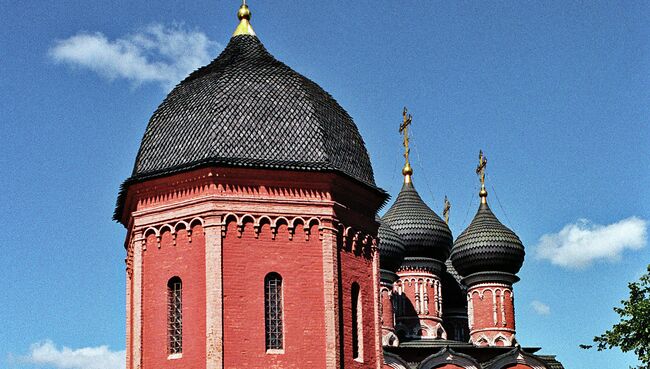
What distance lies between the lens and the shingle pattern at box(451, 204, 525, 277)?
3212 centimetres

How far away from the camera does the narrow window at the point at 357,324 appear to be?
53.3ft

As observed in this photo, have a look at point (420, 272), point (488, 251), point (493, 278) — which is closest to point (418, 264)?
point (420, 272)

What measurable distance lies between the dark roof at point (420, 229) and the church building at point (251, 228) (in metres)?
15.8

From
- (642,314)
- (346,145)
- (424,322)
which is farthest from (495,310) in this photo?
(346,145)

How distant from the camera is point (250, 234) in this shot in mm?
15703

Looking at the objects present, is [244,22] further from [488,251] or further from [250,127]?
[488,251]

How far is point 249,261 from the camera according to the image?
51.1ft

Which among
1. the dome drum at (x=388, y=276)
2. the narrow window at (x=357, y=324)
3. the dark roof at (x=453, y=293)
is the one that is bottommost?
the narrow window at (x=357, y=324)

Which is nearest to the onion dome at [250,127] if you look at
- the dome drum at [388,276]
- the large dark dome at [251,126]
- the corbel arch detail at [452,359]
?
the large dark dome at [251,126]

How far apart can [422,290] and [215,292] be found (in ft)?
59.7

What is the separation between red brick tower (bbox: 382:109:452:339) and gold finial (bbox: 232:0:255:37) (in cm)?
1537

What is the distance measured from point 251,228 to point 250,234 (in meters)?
0.08

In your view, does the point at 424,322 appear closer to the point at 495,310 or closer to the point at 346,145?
the point at 495,310

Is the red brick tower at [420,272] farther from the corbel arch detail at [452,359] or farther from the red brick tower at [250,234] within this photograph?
the red brick tower at [250,234]
